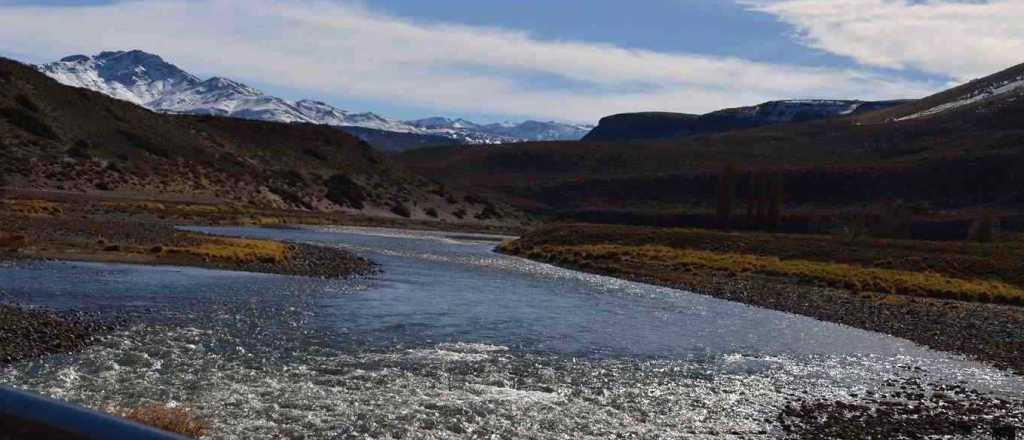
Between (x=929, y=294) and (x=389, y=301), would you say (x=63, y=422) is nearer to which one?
(x=389, y=301)

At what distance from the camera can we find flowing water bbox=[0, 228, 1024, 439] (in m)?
18.1

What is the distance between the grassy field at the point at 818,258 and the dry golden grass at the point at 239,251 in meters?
23.2

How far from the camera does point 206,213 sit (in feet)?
299

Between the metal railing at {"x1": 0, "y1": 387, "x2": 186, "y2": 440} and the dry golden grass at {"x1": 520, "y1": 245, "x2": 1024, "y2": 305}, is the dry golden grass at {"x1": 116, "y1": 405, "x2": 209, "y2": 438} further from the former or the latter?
the dry golden grass at {"x1": 520, "y1": 245, "x2": 1024, "y2": 305}

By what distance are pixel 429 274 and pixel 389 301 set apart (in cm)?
1379

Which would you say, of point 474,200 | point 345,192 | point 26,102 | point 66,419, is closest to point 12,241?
point 66,419

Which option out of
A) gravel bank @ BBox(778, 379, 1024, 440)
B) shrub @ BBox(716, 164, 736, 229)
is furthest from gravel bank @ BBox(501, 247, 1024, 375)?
shrub @ BBox(716, 164, 736, 229)

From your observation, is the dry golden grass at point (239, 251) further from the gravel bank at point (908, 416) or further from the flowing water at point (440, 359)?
the gravel bank at point (908, 416)

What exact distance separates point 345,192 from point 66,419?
133 metres

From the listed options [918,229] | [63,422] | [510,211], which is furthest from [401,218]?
[63,422]

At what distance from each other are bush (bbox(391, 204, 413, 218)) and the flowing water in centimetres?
9167

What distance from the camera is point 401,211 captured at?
13612 cm

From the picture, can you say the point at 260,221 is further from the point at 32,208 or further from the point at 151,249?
the point at 151,249

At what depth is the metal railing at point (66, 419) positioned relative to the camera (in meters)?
4.43
